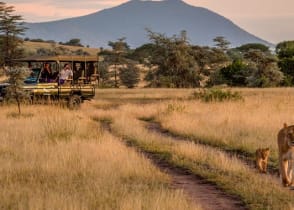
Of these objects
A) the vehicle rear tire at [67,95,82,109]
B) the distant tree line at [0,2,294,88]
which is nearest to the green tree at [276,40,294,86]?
the distant tree line at [0,2,294,88]

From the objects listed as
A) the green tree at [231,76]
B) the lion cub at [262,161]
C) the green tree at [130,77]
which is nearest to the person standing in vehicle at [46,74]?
the lion cub at [262,161]

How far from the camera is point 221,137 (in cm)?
1603

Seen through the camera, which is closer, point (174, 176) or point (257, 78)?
point (174, 176)

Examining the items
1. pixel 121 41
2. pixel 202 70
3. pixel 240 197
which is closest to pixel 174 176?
pixel 240 197

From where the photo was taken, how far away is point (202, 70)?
61250 mm

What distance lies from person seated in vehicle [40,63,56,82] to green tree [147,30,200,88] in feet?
89.4

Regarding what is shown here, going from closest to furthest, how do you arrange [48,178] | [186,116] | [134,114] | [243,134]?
[48,178] → [243,134] → [186,116] → [134,114]

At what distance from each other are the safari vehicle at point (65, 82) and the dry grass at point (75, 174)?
9777mm

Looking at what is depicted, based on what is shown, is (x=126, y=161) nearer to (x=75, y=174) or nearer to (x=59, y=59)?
(x=75, y=174)

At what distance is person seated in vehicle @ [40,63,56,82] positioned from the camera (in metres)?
27.0

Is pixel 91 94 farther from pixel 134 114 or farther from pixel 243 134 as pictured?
pixel 243 134

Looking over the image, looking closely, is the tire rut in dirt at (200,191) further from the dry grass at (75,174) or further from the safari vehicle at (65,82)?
the safari vehicle at (65,82)

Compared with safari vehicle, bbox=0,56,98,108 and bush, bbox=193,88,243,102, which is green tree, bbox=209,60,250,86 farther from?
safari vehicle, bbox=0,56,98,108

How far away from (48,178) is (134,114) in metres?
14.2
